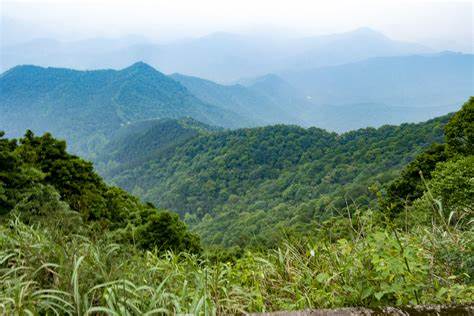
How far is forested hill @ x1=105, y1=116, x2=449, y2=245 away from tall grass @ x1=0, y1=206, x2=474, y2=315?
41778 mm

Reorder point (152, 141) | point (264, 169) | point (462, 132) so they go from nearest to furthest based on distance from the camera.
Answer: point (462, 132) → point (264, 169) → point (152, 141)

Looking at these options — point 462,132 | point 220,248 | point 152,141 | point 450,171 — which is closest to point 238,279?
point 450,171

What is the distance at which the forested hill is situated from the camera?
64.4 m

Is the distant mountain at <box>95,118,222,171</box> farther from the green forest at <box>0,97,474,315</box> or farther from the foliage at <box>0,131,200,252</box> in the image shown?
the foliage at <box>0,131,200,252</box>

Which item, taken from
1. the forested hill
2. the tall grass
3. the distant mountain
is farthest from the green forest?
the distant mountain

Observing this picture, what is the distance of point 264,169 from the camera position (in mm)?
96812

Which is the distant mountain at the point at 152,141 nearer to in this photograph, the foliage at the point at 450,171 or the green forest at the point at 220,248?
the green forest at the point at 220,248

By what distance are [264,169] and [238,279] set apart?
9393 centimetres

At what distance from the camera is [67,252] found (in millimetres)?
2656

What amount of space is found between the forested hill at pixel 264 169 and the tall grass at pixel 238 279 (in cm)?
4178

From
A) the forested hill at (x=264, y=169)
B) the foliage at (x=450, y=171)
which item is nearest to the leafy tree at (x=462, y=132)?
the foliage at (x=450, y=171)

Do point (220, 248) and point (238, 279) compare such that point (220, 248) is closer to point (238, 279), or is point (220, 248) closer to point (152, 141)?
point (238, 279)

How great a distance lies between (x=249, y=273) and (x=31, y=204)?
38.9ft

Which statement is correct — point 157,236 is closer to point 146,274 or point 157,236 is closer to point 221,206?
point 146,274
